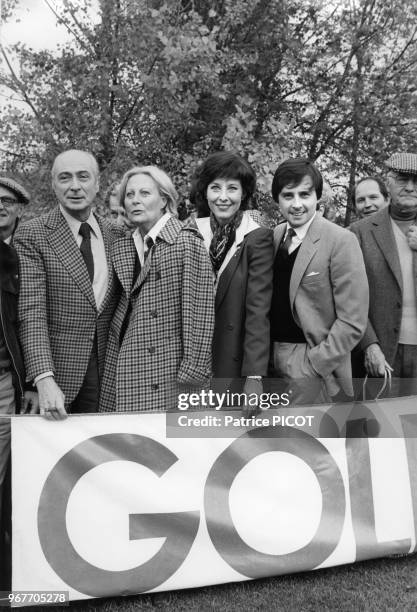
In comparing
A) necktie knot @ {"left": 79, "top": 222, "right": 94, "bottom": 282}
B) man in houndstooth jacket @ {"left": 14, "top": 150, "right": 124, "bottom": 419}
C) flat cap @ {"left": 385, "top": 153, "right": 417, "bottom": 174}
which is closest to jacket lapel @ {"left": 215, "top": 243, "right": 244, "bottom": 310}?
man in houndstooth jacket @ {"left": 14, "top": 150, "right": 124, "bottom": 419}

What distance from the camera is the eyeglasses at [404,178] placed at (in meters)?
3.79

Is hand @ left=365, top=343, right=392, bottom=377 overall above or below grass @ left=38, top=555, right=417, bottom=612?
above

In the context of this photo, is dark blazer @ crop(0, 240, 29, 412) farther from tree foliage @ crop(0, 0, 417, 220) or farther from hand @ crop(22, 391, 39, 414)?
tree foliage @ crop(0, 0, 417, 220)

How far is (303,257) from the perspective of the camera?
3.32 m

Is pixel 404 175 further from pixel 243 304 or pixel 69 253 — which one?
pixel 69 253

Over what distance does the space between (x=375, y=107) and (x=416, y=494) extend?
6023mm

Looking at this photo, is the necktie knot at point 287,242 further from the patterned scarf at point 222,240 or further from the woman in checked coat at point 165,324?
the woman in checked coat at point 165,324

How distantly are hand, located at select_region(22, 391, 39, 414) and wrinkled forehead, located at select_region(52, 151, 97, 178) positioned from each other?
119 cm

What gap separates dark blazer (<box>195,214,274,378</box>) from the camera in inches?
128

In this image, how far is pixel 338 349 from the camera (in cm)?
327

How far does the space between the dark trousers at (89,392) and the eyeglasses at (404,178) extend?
6.61ft

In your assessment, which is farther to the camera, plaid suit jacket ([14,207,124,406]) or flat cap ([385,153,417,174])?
flat cap ([385,153,417,174])

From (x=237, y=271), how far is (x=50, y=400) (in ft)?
3.74

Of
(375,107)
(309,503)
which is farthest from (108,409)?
(375,107)
